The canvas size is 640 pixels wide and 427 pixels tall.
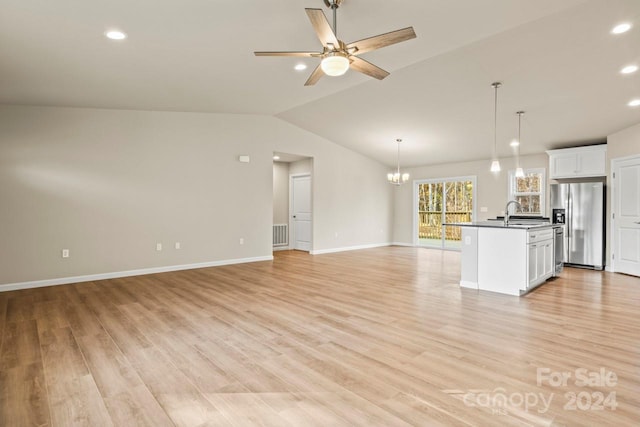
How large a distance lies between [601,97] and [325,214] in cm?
571

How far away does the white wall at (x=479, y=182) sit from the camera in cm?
821

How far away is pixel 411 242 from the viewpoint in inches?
405

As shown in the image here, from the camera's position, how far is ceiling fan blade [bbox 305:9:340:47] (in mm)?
2428

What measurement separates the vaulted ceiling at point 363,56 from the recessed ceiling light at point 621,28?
0.24 feet

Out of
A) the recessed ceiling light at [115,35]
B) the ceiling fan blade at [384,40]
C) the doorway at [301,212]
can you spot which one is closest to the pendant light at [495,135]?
the ceiling fan blade at [384,40]

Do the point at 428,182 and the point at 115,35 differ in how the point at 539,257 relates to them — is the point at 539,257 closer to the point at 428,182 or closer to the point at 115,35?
the point at 428,182

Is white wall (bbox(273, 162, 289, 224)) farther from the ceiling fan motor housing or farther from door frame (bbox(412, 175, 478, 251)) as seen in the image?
the ceiling fan motor housing

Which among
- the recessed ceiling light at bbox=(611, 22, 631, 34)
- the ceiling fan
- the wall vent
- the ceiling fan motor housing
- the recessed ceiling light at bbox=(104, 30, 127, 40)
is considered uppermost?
the recessed ceiling light at bbox=(611, 22, 631, 34)

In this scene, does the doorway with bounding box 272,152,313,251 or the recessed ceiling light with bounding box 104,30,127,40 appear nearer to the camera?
the recessed ceiling light with bounding box 104,30,127,40

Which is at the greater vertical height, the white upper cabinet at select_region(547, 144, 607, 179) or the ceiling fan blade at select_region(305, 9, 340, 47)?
the ceiling fan blade at select_region(305, 9, 340, 47)

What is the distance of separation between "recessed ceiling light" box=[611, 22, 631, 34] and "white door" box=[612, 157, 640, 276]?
3.17m

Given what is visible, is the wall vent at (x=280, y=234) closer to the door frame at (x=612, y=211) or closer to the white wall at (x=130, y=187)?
the white wall at (x=130, y=187)

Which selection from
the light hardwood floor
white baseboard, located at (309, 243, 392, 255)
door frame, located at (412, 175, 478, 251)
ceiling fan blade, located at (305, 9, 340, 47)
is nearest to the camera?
the light hardwood floor

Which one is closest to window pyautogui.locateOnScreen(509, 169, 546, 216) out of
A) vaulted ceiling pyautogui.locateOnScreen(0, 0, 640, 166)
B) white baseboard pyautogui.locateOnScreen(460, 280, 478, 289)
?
vaulted ceiling pyautogui.locateOnScreen(0, 0, 640, 166)
